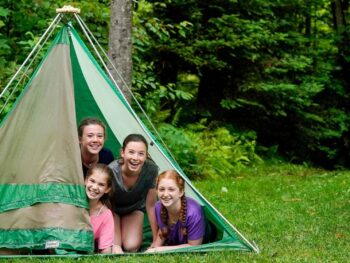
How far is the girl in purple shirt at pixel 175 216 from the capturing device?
511cm

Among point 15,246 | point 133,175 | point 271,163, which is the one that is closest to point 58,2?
point 133,175

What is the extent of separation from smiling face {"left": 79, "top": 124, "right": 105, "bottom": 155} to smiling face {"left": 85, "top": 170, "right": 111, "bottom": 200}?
30 cm

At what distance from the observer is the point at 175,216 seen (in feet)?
17.3

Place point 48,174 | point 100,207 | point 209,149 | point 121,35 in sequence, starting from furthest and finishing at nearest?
point 209,149 < point 121,35 < point 100,207 < point 48,174

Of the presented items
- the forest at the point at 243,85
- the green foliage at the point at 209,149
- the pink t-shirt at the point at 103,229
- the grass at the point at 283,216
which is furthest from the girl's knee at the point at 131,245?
the green foliage at the point at 209,149

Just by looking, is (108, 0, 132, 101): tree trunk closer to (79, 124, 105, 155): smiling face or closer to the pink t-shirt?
(79, 124, 105, 155): smiling face

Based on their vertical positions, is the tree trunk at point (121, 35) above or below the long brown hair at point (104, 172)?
above

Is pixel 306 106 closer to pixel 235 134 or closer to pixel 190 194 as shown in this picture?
pixel 235 134

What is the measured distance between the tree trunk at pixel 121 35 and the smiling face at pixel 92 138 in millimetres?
2329

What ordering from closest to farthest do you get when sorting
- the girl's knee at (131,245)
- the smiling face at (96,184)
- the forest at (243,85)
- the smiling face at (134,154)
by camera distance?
the smiling face at (96,184) < the smiling face at (134,154) < the girl's knee at (131,245) < the forest at (243,85)

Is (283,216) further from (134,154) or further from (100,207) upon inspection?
(100,207)

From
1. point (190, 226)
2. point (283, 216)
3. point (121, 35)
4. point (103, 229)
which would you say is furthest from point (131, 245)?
point (121, 35)

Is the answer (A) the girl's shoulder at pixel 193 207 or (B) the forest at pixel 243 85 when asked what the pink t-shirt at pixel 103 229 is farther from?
(B) the forest at pixel 243 85

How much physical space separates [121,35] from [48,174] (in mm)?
3010
